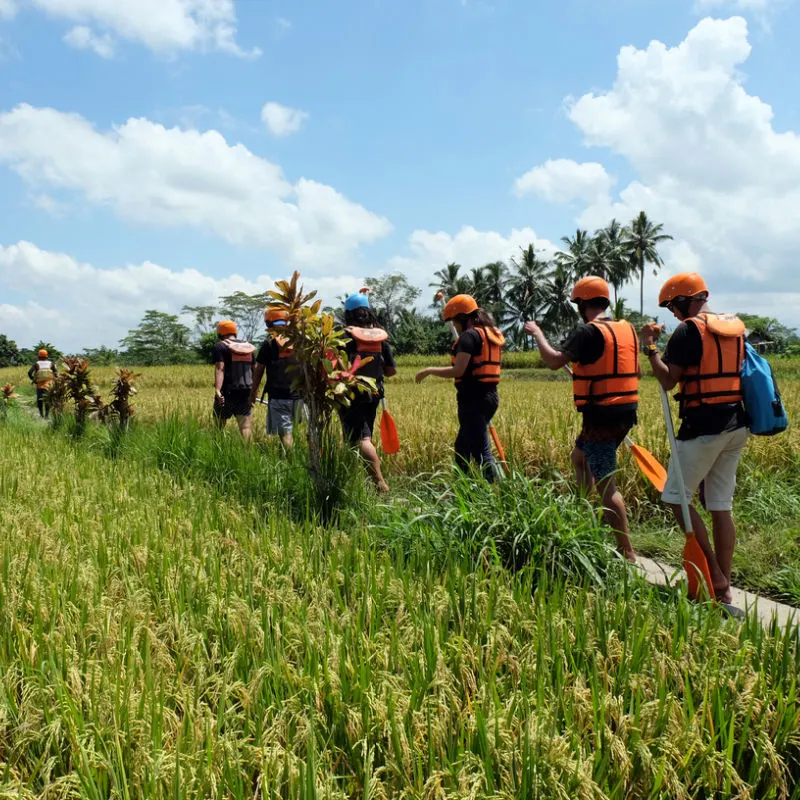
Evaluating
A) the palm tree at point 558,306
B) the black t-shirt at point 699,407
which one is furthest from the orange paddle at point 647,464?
the palm tree at point 558,306

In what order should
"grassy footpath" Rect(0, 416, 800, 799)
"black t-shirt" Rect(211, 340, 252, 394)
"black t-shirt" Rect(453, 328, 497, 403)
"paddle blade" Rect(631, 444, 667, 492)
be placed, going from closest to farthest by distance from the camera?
"grassy footpath" Rect(0, 416, 800, 799), "paddle blade" Rect(631, 444, 667, 492), "black t-shirt" Rect(453, 328, 497, 403), "black t-shirt" Rect(211, 340, 252, 394)

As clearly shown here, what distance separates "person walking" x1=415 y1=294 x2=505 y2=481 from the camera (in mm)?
5071

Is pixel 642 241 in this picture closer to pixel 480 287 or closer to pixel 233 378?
pixel 480 287

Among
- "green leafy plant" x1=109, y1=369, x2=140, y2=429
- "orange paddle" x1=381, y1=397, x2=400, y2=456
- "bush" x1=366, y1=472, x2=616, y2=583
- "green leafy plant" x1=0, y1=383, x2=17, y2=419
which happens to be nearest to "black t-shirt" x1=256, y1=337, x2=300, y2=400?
"orange paddle" x1=381, y1=397, x2=400, y2=456

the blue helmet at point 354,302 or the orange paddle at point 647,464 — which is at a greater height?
the blue helmet at point 354,302

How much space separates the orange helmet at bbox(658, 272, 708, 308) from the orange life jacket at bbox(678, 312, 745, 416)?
161mm

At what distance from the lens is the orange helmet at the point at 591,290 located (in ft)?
13.7

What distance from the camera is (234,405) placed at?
24.6ft

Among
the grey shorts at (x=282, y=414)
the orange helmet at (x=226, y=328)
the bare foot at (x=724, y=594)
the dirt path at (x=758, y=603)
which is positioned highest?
the orange helmet at (x=226, y=328)

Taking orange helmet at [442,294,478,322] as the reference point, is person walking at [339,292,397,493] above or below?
below

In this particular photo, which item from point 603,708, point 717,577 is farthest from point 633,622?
point 717,577

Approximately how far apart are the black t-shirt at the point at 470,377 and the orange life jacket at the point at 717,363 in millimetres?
1772

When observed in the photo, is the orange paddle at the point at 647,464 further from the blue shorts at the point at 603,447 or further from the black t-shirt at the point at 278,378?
the black t-shirt at the point at 278,378

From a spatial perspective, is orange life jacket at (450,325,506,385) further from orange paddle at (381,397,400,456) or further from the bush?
the bush
